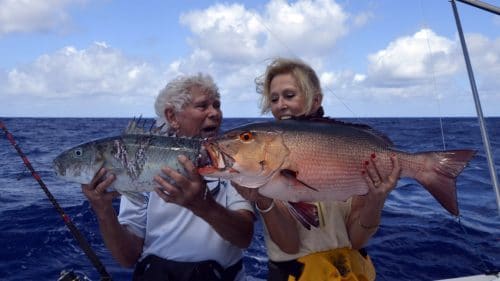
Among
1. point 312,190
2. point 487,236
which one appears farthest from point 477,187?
point 312,190

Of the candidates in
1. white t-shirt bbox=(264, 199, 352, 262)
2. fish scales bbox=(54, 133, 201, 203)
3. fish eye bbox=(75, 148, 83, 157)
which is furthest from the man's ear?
white t-shirt bbox=(264, 199, 352, 262)

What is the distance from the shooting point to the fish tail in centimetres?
290

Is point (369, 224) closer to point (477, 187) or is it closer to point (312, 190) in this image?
point (312, 190)

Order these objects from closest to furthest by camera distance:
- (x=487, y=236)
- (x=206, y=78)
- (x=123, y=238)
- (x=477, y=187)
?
(x=123, y=238) < (x=206, y=78) < (x=487, y=236) < (x=477, y=187)

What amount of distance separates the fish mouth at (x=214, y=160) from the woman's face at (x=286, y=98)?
0.96m

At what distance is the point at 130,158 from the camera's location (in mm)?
2912

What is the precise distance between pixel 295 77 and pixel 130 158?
1498mm

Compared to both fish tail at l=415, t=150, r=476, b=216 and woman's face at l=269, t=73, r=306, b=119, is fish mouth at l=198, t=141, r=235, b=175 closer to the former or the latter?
woman's face at l=269, t=73, r=306, b=119

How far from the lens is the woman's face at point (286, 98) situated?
11.7 feet

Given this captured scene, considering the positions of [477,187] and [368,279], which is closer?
[368,279]

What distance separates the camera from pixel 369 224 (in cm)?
326

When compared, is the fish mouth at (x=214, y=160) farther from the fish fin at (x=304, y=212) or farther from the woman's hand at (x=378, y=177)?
the woman's hand at (x=378, y=177)

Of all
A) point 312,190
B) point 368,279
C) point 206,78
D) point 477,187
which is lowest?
point 477,187

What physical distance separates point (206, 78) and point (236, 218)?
1331mm
